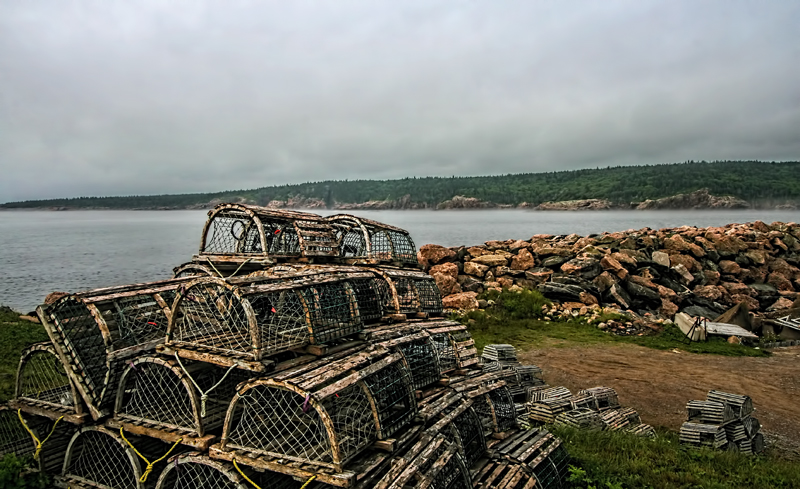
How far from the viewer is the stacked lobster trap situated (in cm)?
431

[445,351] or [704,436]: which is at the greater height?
[445,351]

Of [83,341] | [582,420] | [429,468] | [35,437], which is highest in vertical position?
[83,341]

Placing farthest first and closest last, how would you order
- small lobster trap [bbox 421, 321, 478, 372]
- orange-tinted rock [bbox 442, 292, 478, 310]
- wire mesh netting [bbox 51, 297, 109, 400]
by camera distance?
1. orange-tinted rock [bbox 442, 292, 478, 310]
2. small lobster trap [bbox 421, 321, 478, 372]
3. wire mesh netting [bbox 51, 297, 109, 400]

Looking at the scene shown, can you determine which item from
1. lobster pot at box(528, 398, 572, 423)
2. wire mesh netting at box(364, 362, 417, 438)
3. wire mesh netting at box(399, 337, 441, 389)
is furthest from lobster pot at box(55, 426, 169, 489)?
lobster pot at box(528, 398, 572, 423)

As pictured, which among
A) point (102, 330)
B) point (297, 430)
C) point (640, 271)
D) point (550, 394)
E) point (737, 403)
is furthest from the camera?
point (640, 271)

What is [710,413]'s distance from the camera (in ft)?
27.5

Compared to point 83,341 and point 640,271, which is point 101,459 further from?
point 640,271

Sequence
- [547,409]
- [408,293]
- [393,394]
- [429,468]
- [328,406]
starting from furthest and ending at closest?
1. [547,409]
2. [408,293]
3. [328,406]
4. [393,394]
5. [429,468]

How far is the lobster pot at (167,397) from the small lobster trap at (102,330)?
0.68 ft

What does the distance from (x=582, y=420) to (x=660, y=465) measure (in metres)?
1.58

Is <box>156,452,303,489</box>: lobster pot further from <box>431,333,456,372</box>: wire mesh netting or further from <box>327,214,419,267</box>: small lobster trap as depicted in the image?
<box>327,214,419,267</box>: small lobster trap

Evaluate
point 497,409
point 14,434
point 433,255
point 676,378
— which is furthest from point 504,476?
point 433,255

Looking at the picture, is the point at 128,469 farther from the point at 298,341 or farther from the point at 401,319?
the point at 401,319

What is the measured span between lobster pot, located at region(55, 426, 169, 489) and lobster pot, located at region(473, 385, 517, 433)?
3.82m
